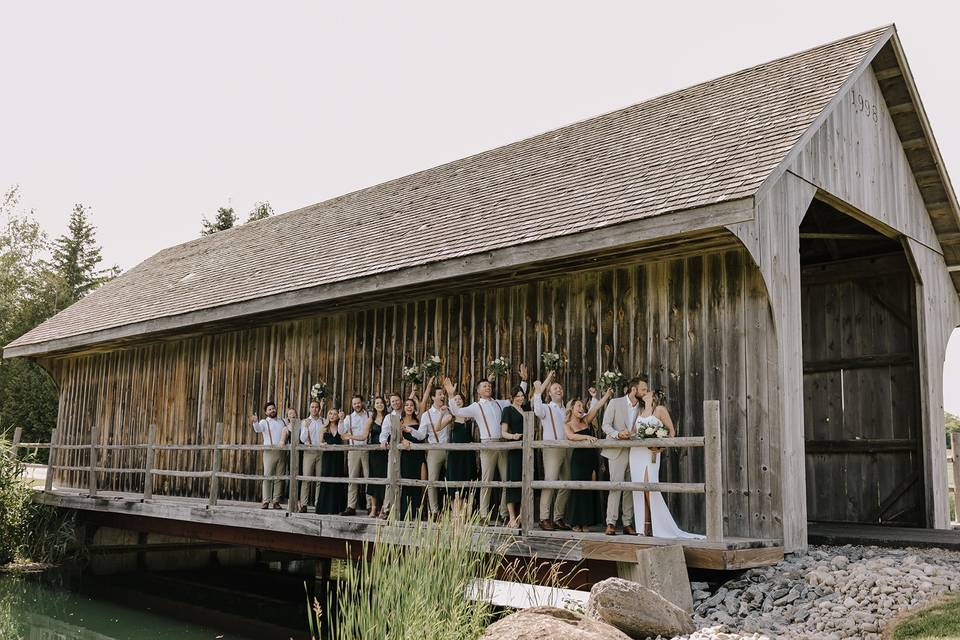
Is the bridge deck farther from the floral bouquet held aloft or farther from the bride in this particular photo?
the floral bouquet held aloft

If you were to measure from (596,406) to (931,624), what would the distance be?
4085 millimetres

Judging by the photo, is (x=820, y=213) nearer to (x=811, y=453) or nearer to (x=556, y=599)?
(x=811, y=453)

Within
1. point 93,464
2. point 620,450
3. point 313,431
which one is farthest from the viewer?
point 93,464

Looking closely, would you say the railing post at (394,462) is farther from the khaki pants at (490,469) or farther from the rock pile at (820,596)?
the rock pile at (820,596)

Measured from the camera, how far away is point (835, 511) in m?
13.7

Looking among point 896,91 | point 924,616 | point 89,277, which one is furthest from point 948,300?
point 89,277

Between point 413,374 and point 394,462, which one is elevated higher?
point 413,374

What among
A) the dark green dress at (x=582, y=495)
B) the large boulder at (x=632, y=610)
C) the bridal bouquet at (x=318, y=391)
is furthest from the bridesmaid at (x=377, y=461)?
the large boulder at (x=632, y=610)

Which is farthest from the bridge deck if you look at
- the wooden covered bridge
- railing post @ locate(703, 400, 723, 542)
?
railing post @ locate(703, 400, 723, 542)

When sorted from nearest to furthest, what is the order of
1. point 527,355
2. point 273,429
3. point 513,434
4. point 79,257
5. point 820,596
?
1. point 820,596
2. point 513,434
3. point 527,355
4. point 273,429
5. point 79,257

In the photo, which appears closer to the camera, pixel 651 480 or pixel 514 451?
pixel 651 480

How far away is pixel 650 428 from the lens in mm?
8852

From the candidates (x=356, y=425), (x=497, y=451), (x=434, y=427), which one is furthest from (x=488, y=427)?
(x=356, y=425)

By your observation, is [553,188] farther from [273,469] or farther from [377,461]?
[273,469]
